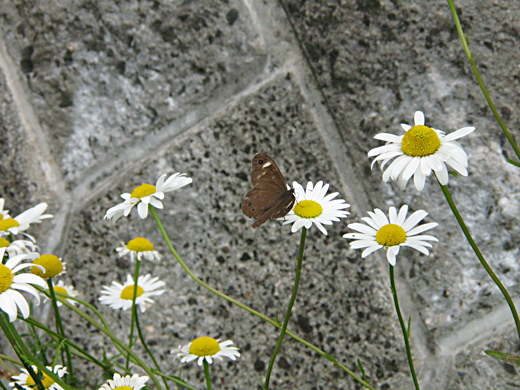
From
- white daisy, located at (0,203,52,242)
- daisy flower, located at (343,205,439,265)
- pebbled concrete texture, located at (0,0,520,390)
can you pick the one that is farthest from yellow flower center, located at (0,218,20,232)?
daisy flower, located at (343,205,439,265)

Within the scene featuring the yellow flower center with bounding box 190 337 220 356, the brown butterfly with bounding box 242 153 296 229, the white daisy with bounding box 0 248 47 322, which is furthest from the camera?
the yellow flower center with bounding box 190 337 220 356

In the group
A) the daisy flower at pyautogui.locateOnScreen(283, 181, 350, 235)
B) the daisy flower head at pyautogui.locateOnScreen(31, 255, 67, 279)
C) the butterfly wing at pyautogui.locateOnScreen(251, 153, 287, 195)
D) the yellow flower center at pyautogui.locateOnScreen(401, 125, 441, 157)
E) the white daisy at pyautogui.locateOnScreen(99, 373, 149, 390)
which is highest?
the butterfly wing at pyautogui.locateOnScreen(251, 153, 287, 195)

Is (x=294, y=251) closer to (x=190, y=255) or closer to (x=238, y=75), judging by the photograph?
(x=190, y=255)

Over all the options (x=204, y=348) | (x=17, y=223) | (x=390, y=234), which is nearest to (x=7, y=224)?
(x=17, y=223)

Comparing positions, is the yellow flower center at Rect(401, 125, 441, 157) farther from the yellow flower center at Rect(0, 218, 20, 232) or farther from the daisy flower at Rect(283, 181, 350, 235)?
the yellow flower center at Rect(0, 218, 20, 232)

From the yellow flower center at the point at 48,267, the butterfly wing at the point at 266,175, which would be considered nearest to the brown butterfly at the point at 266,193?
the butterfly wing at the point at 266,175

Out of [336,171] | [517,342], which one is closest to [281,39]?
[336,171]
